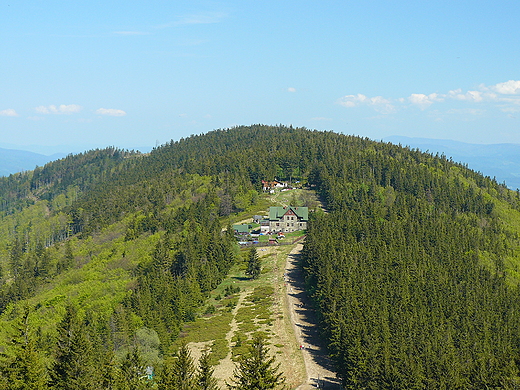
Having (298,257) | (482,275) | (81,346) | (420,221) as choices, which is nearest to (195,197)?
(298,257)

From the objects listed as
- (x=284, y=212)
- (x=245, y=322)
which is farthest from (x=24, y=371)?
(x=284, y=212)

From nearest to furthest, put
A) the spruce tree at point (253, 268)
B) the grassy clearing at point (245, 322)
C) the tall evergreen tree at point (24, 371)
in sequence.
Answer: the tall evergreen tree at point (24, 371)
the grassy clearing at point (245, 322)
the spruce tree at point (253, 268)

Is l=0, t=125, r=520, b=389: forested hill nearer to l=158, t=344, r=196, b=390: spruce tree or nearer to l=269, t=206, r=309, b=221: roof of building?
l=158, t=344, r=196, b=390: spruce tree

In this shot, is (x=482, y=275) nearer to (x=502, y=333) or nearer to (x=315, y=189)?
(x=502, y=333)

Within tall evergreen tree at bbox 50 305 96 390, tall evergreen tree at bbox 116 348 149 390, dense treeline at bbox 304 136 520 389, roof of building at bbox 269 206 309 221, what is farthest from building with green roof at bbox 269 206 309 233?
tall evergreen tree at bbox 50 305 96 390

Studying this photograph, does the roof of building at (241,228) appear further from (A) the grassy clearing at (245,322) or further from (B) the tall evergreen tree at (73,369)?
(B) the tall evergreen tree at (73,369)

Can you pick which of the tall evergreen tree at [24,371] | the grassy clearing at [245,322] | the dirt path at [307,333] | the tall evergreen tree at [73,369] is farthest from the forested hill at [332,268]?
the grassy clearing at [245,322]
